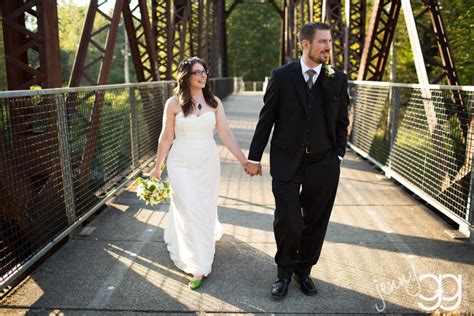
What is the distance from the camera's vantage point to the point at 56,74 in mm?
5188

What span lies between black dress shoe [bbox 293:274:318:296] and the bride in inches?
31.5

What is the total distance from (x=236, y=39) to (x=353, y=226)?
223 ft

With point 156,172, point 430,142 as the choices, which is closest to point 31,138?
point 156,172

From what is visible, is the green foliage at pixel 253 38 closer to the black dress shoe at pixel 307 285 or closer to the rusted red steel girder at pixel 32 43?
the rusted red steel girder at pixel 32 43

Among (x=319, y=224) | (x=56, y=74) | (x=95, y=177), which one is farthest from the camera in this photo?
(x=95, y=177)

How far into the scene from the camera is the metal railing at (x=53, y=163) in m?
4.16

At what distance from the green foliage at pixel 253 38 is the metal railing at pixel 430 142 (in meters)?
62.3

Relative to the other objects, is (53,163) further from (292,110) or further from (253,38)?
(253,38)

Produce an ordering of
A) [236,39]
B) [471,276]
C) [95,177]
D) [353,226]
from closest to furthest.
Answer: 1. [471,276]
2. [353,226]
3. [95,177]
4. [236,39]

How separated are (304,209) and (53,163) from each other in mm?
2469

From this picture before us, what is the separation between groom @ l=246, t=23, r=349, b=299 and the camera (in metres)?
3.70

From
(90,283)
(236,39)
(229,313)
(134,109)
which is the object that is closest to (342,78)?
(229,313)

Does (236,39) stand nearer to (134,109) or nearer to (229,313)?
(134,109)

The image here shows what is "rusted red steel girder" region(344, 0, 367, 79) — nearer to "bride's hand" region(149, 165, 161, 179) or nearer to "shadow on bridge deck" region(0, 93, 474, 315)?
"shadow on bridge deck" region(0, 93, 474, 315)
